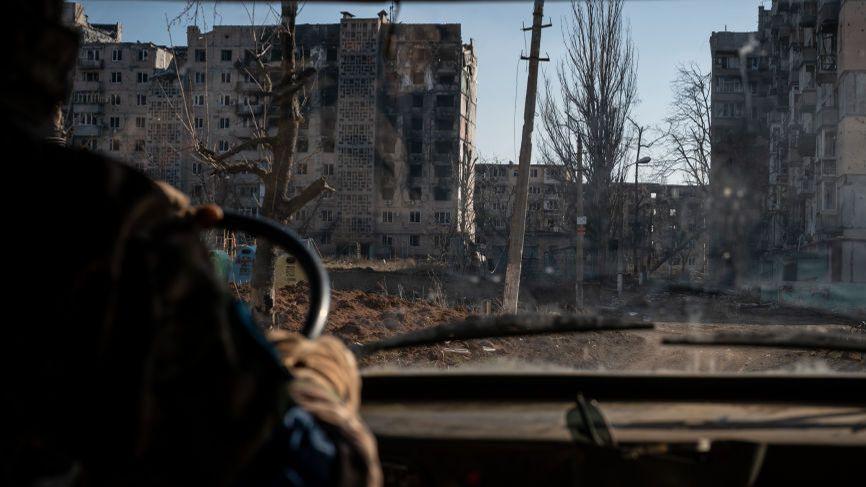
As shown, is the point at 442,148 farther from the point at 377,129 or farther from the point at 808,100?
the point at 808,100

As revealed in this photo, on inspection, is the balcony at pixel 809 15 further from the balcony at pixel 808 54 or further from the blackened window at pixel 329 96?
the blackened window at pixel 329 96

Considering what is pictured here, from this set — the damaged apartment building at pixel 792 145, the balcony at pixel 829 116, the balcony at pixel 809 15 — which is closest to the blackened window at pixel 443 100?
the damaged apartment building at pixel 792 145

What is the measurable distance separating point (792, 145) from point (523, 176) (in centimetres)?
4344

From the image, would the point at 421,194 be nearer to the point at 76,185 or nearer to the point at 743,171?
the point at 743,171

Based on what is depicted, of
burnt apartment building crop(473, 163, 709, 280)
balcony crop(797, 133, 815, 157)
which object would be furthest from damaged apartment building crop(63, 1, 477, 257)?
balcony crop(797, 133, 815, 157)

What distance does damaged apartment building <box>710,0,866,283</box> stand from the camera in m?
41.4

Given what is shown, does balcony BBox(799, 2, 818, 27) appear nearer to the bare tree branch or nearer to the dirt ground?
the dirt ground

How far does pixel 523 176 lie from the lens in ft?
64.2

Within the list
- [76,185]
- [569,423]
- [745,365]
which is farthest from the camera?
Answer: [745,365]

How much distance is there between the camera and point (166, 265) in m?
1.09

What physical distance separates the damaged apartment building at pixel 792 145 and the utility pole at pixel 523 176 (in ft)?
84.9

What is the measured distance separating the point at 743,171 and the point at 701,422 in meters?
68.4

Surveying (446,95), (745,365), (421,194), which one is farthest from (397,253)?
(745,365)

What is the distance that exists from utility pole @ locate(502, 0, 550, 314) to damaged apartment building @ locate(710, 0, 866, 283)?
25.9 m
